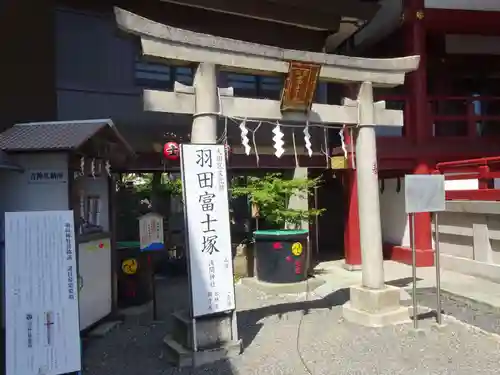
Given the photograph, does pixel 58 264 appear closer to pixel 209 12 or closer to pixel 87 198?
pixel 87 198

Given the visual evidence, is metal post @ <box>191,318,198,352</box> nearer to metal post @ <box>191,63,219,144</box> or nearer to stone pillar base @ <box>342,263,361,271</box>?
metal post @ <box>191,63,219,144</box>

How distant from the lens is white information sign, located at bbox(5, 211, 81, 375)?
3.91m

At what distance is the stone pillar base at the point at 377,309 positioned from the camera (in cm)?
630

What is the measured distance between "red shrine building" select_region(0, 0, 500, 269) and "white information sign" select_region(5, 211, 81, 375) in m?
3.67

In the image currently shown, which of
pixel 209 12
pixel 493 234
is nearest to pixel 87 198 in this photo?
pixel 209 12

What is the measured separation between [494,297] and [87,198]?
710 centimetres

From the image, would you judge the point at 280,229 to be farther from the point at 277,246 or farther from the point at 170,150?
the point at 170,150

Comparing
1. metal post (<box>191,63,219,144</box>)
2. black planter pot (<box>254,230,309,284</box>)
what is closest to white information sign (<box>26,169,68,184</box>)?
metal post (<box>191,63,219,144</box>)

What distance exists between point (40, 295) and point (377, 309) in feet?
14.8

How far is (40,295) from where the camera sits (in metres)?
4.00

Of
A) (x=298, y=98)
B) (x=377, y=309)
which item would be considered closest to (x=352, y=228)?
(x=377, y=309)

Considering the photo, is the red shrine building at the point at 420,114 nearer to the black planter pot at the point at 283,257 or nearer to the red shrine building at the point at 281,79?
the red shrine building at the point at 281,79

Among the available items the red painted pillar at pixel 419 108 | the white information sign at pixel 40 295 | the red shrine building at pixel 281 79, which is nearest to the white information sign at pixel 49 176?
the white information sign at pixel 40 295

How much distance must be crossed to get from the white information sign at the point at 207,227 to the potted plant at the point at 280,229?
151 inches
